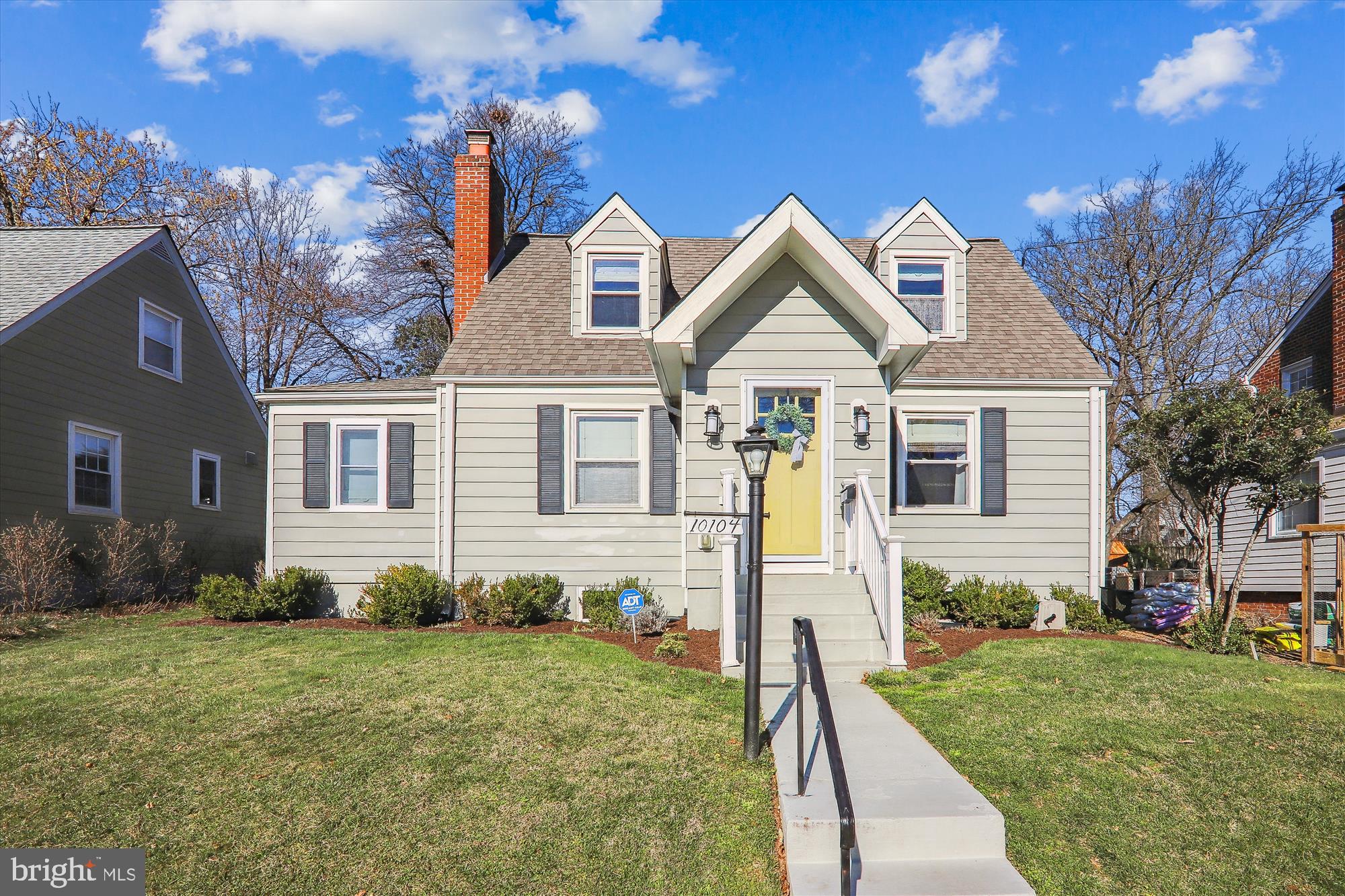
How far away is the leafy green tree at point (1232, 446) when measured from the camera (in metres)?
9.45

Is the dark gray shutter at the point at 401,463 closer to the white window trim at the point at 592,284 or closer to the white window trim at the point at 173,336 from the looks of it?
the white window trim at the point at 592,284

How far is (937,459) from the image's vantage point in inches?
467

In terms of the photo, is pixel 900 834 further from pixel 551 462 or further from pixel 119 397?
pixel 119 397

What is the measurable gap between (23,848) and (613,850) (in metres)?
3.36

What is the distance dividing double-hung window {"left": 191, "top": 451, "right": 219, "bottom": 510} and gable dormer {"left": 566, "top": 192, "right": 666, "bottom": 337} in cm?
854

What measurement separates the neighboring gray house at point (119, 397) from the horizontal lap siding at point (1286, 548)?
1820cm

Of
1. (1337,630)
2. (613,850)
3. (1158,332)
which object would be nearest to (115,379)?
(613,850)

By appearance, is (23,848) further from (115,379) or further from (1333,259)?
(1333,259)

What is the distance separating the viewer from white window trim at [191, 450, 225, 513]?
15703 mm

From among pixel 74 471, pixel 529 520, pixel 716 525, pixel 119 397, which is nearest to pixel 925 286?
pixel 716 525

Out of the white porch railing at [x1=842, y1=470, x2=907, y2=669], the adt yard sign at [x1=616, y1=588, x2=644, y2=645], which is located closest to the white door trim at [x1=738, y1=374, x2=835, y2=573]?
the white porch railing at [x1=842, y1=470, x2=907, y2=669]

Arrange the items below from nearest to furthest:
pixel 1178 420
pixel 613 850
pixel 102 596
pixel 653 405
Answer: pixel 613 850, pixel 1178 420, pixel 653 405, pixel 102 596

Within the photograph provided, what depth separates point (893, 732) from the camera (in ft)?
19.8

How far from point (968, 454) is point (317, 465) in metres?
9.29
